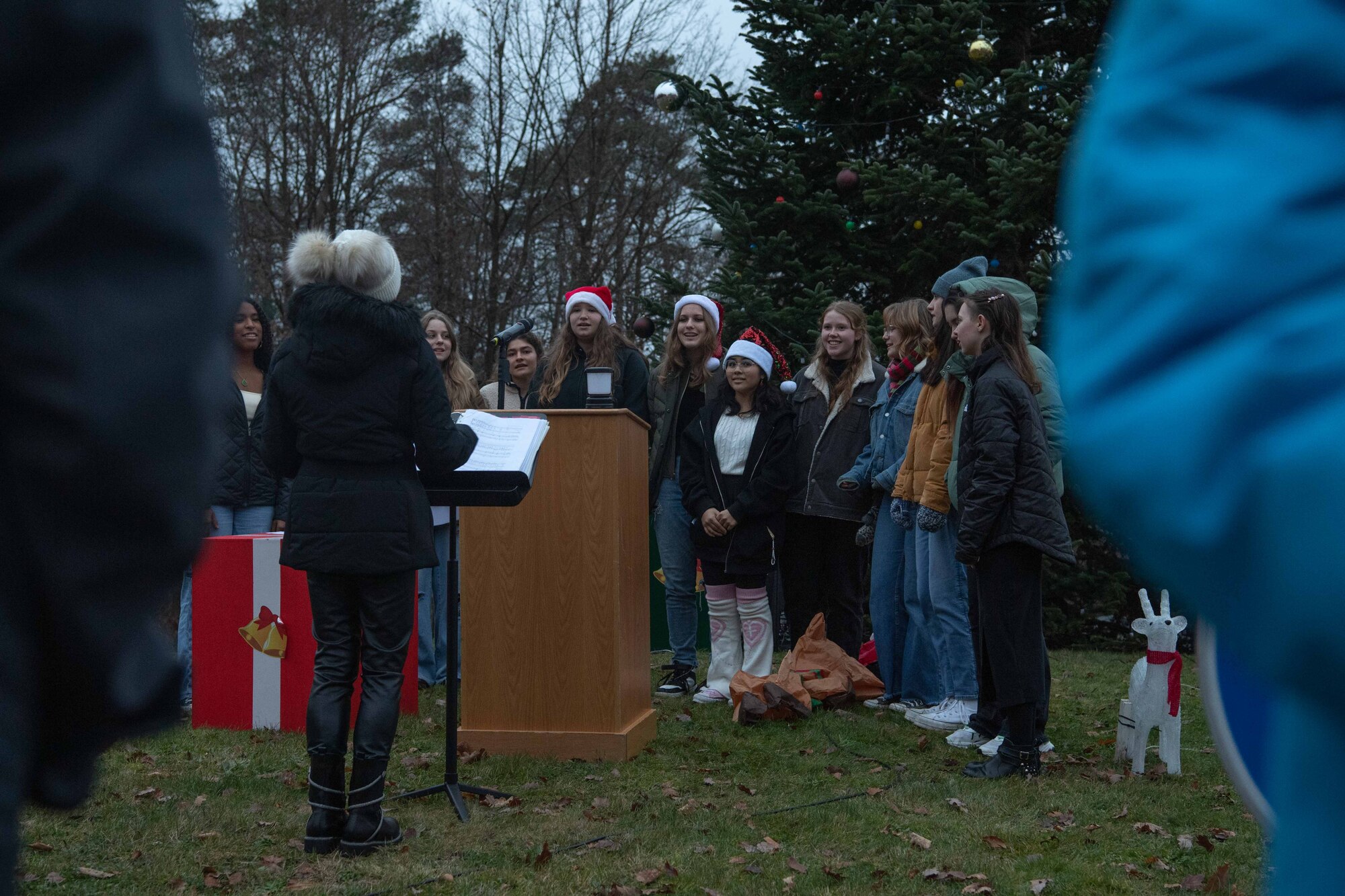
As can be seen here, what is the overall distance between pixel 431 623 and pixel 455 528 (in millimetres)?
3391

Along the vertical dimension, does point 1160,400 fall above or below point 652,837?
above

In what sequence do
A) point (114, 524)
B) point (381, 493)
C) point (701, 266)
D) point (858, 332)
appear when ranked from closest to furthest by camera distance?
1. point (114, 524)
2. point (381, 493)
3. point (858, 332)
4. point (701, 266)

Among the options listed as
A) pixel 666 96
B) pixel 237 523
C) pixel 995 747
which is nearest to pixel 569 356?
pixel 237 523

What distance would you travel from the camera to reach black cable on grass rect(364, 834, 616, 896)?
14.0 ft

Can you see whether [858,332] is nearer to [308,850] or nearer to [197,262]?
[308,850]

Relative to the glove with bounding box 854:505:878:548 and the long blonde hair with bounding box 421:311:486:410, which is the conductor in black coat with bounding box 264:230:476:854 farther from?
the glove with bounding box 854:505:878:548

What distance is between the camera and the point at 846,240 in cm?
1126

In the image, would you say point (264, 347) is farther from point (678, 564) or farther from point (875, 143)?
point (875, 143)

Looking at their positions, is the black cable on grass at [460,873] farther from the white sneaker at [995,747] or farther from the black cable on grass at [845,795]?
the white sneaker at [995,747]

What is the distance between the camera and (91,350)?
32.2 inches

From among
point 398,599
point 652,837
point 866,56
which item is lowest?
point 652,837

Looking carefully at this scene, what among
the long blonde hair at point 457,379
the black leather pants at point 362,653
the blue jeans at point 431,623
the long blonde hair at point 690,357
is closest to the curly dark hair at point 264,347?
the long blonde hair at point 457,379

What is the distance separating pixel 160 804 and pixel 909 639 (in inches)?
161

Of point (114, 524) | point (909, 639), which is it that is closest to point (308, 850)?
point (909, 639)
